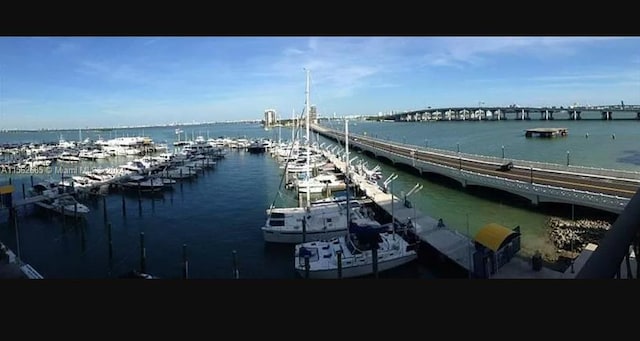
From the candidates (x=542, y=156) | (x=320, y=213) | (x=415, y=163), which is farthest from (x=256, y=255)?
(x=542, y=156)

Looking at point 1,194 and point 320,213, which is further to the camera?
point 1,194

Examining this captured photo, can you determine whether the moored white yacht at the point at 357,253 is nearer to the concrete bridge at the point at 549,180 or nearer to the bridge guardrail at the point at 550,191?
the concrete bridge at the point at 549,180

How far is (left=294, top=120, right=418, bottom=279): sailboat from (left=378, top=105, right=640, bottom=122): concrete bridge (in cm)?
6456

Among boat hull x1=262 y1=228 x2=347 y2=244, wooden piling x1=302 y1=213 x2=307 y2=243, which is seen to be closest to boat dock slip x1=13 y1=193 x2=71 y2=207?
boat hull x1=262 y1=228 x2=347 y2=244

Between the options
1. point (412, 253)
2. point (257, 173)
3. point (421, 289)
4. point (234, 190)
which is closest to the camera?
point (421, 289)

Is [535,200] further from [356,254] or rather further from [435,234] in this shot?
[356,254]

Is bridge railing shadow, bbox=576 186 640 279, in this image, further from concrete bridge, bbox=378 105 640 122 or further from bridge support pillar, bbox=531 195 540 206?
concrete bridge, bbox=378 105 640 122

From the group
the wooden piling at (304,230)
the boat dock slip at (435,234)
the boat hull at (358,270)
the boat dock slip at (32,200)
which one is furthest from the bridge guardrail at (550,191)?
the boat dock slip at (32,200)

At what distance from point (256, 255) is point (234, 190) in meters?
9.76

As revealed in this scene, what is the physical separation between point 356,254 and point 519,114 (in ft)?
269

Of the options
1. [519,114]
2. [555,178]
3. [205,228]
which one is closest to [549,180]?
[555,178]

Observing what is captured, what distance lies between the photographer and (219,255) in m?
10.6

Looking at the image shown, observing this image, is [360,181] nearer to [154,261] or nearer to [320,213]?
[320,213]

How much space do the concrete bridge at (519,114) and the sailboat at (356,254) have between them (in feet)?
212
